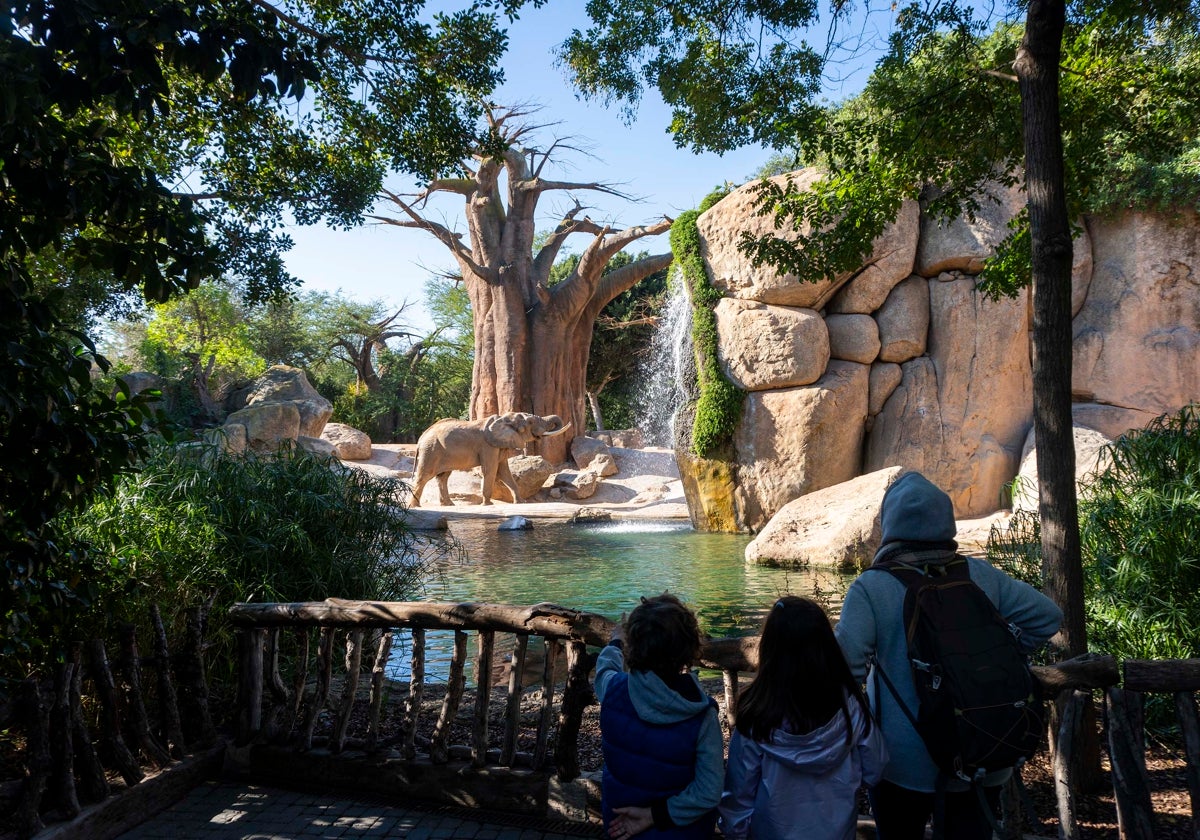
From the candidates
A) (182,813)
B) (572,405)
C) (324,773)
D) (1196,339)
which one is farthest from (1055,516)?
(572,405)

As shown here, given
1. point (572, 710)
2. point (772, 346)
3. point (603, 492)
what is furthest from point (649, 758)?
point (603, 492)

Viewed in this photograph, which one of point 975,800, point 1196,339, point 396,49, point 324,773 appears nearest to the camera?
point 975,800

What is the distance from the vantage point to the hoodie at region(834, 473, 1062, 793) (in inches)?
101

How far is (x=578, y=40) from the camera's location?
860 centimetres

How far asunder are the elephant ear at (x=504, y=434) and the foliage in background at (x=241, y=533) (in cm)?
1315

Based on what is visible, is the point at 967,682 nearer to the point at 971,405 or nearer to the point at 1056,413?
the point at 1056,413

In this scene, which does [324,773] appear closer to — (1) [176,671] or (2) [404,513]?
(1) [176,671]

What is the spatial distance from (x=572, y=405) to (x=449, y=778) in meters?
25.9

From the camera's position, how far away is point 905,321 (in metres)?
16.5

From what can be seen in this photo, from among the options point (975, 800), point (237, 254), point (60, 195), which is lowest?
point (975, 800)

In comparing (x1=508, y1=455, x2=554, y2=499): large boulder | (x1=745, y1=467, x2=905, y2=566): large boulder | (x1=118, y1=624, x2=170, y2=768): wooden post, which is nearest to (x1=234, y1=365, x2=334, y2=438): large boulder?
(x1=508, y1=455, x2=554, y2=499): large boulder

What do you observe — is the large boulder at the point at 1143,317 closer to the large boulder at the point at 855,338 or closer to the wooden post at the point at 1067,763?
the large boulder at the point at 855,338

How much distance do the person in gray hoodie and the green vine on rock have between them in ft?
46.6

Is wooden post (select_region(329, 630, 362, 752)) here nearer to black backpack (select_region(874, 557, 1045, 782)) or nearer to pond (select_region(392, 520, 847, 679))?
pond (select_region(392, 520, 847, 679))
